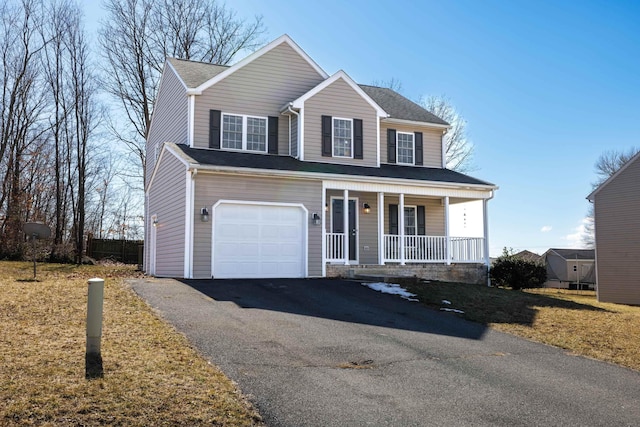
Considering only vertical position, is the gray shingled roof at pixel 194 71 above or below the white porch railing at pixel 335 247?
above

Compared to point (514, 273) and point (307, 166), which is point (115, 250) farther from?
point (514, 273)

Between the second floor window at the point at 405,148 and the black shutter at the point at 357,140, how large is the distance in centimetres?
239

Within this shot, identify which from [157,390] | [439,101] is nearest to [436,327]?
[157,390]

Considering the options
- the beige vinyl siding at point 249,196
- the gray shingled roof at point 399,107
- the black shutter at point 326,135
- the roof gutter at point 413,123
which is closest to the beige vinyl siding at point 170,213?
the beige vinyl siding at point 249,196

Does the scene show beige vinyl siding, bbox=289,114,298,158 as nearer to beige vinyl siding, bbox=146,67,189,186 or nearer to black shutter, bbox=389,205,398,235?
beige vinyl siding, bbox=146,67,189,186

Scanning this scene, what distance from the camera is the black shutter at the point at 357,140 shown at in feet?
60.1

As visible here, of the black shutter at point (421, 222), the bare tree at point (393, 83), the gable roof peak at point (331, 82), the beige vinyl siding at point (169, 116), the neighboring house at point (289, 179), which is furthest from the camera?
the bare tree at point (393, 83)

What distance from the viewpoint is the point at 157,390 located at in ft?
17.1

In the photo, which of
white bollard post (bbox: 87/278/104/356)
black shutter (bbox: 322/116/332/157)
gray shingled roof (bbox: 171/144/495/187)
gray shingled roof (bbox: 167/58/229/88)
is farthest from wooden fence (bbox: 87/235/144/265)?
white bollard post (bbox: 87/278/104/356)

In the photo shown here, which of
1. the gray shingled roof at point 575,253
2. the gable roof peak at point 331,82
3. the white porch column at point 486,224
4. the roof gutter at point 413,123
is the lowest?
the gray shingled roof at point 575,253

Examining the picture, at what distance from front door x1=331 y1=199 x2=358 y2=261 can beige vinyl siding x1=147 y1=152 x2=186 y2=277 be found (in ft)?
16.0

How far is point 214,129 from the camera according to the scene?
1738 centimetres

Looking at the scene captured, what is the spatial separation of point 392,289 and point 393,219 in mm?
6633

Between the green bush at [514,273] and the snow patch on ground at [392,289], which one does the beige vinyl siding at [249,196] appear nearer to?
the snow patch on ground at [392,289]
